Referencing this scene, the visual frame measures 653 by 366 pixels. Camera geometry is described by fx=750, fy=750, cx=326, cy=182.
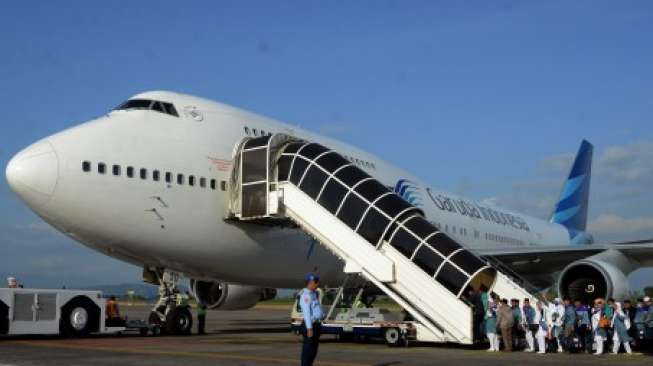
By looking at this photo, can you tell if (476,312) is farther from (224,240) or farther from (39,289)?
(39,289)

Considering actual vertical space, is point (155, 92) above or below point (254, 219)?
above

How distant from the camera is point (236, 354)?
40.6 ft

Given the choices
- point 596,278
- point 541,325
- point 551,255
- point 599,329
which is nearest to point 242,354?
point 541,325

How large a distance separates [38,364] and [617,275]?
43.5 ft

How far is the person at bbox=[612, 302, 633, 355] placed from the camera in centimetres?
1453

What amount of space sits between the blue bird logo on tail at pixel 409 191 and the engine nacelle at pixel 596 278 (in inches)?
219

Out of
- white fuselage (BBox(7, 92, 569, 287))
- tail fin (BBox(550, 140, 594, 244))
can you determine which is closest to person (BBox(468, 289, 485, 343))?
white fuselage (BBox(7, 92, 569, 287))

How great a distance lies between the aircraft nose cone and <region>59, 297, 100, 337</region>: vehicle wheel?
10.00ft

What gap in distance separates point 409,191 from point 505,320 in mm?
8889

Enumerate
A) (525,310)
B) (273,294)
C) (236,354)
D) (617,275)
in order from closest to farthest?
(236,354) < (525,310) < (617,275) < (273,294)

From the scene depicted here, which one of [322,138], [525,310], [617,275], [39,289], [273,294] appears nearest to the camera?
[525,310]

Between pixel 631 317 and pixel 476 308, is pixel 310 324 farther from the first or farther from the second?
pixel 631 317

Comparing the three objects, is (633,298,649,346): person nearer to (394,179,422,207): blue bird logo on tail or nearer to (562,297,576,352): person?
(562,297,576,352): person

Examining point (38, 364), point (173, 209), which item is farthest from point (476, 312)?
point (38, 364)
